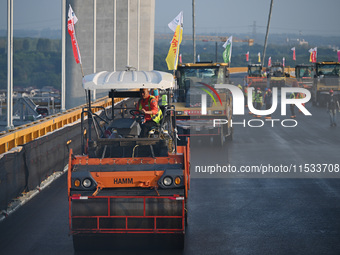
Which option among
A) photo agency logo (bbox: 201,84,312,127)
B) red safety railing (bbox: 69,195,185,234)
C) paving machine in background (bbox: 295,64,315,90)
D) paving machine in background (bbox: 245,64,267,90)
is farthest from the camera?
paving machine in background (bbox: 245,64,267,90)

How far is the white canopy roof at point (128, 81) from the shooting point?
10.9m

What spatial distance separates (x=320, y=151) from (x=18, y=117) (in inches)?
695

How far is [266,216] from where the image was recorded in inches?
504

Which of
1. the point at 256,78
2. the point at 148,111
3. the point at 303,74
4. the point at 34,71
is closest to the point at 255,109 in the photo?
the point at 148,111

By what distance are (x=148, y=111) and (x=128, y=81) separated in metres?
1.11

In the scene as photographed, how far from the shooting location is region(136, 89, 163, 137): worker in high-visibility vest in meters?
11.9

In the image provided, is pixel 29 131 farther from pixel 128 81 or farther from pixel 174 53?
pixel 174 53

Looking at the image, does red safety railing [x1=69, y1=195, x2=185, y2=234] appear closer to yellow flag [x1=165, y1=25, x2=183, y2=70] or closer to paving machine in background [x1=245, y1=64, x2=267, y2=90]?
yellow flag [x1=165, y1=25, x2=183, y2=70]

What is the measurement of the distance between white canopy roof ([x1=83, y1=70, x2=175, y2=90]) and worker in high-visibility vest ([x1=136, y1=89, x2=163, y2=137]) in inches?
26.1

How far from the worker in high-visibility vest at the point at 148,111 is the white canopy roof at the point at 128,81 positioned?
0.66 m

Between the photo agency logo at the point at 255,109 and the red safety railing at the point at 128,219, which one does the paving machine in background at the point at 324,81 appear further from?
the red safety railing at the point at 128,219

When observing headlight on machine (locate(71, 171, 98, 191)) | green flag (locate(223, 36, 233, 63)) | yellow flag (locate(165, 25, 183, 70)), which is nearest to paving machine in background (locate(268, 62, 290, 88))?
green flag (locate(223, 36, 233, 63))

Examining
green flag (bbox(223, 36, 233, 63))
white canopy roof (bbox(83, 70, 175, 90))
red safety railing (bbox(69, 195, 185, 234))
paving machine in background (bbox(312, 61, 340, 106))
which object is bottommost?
red safety railing (bbox(69, 195, 185, 234))

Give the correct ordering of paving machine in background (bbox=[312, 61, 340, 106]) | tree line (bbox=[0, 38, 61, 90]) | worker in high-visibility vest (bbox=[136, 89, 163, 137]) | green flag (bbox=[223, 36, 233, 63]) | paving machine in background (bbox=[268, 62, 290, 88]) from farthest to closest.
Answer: tree line (bbox=[0, 38, 61, 90])
paving machine in background (bbox=[268, 62, 290, 88])
green flag (bbox=[223, 36, 233, 63])
paving machine in background (bbox=[312, 61, 340, 106])
worker in high-visibility vest (bbox=[136, 89, 163, 137])
